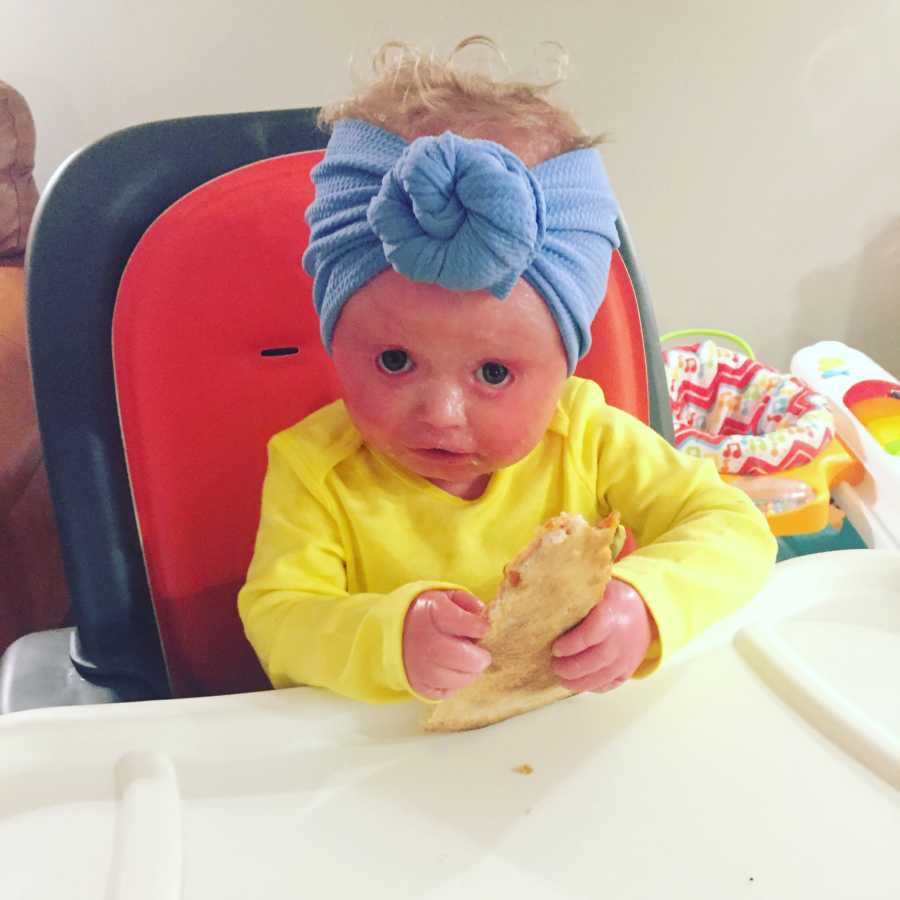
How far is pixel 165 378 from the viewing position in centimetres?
78

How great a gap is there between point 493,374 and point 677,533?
0.21 meters

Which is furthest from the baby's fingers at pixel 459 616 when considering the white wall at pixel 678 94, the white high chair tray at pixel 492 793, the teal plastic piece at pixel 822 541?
the white wall at pixel 678 94

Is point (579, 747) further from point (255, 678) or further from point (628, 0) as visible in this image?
point (628, 0)

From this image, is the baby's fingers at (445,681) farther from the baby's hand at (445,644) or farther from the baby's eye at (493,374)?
the baby's eye at (493,374)

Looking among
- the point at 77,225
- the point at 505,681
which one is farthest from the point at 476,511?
the point at 77,225

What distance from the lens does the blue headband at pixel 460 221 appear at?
1.67 ft

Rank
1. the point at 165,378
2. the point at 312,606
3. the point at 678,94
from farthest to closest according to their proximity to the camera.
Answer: the point at 678,94 < the point at 165,378 < the point at 312,606

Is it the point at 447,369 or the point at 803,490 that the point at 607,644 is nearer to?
the point at 447,369

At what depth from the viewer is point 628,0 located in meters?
1.65

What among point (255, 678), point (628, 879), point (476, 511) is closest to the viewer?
point (628, 879)

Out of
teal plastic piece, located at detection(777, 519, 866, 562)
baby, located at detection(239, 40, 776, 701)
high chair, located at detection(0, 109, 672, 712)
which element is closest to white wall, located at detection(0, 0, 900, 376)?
teal plastic piece, located at detection(777, 519, 866, 562)

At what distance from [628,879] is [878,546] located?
0.94 m

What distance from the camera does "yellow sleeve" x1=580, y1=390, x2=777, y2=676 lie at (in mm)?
618

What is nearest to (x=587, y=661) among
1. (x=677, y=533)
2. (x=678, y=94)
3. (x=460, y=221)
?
(x=677, y=533)
